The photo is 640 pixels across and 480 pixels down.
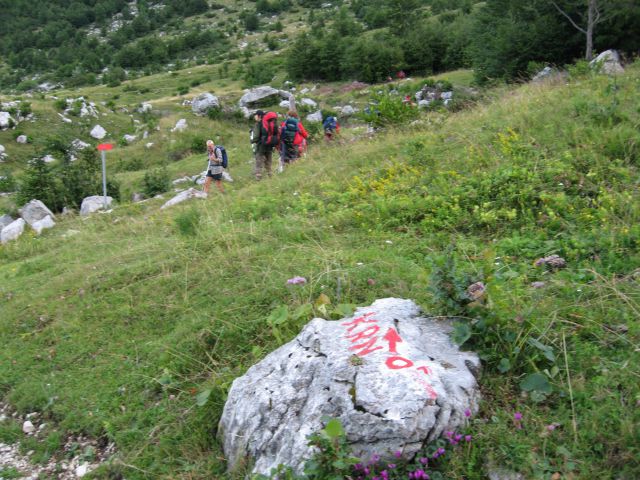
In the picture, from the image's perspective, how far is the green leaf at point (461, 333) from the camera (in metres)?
3.27

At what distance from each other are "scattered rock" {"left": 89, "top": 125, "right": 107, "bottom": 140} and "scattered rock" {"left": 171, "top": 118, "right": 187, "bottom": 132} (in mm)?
4699

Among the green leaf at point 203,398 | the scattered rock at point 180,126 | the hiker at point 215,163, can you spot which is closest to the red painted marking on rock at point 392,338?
the green leaf at point 203,398

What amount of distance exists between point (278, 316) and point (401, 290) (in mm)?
1070

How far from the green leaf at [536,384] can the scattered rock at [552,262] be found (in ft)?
5.44

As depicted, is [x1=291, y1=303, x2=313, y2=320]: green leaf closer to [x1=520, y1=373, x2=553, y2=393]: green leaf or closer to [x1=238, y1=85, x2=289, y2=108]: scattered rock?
[x1=520, y1=373, x2=553, y2=393]: green leaf

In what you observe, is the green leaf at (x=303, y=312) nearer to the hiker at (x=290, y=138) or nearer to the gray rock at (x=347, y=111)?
the hiker at (x=290, y=138)

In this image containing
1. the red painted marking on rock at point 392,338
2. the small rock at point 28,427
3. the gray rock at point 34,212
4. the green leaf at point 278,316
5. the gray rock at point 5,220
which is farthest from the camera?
the gray rock at point 5,220

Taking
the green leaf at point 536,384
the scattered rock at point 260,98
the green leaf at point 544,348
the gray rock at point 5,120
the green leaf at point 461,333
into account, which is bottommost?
the scattered rock at point 260,98

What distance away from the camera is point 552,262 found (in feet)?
15.0

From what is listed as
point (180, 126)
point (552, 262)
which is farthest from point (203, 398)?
point (180, 126)

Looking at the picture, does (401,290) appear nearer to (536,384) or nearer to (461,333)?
(461,333)

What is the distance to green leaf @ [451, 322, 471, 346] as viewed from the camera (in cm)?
327

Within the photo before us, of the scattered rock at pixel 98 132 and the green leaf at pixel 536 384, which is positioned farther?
the scattered rock at pixel 98 132

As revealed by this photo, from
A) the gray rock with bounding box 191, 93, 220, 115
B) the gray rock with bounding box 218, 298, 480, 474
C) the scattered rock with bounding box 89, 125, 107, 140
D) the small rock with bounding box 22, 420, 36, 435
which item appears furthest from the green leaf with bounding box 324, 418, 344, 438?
the scattered rock with bounding box 89, 125, 107, 140
